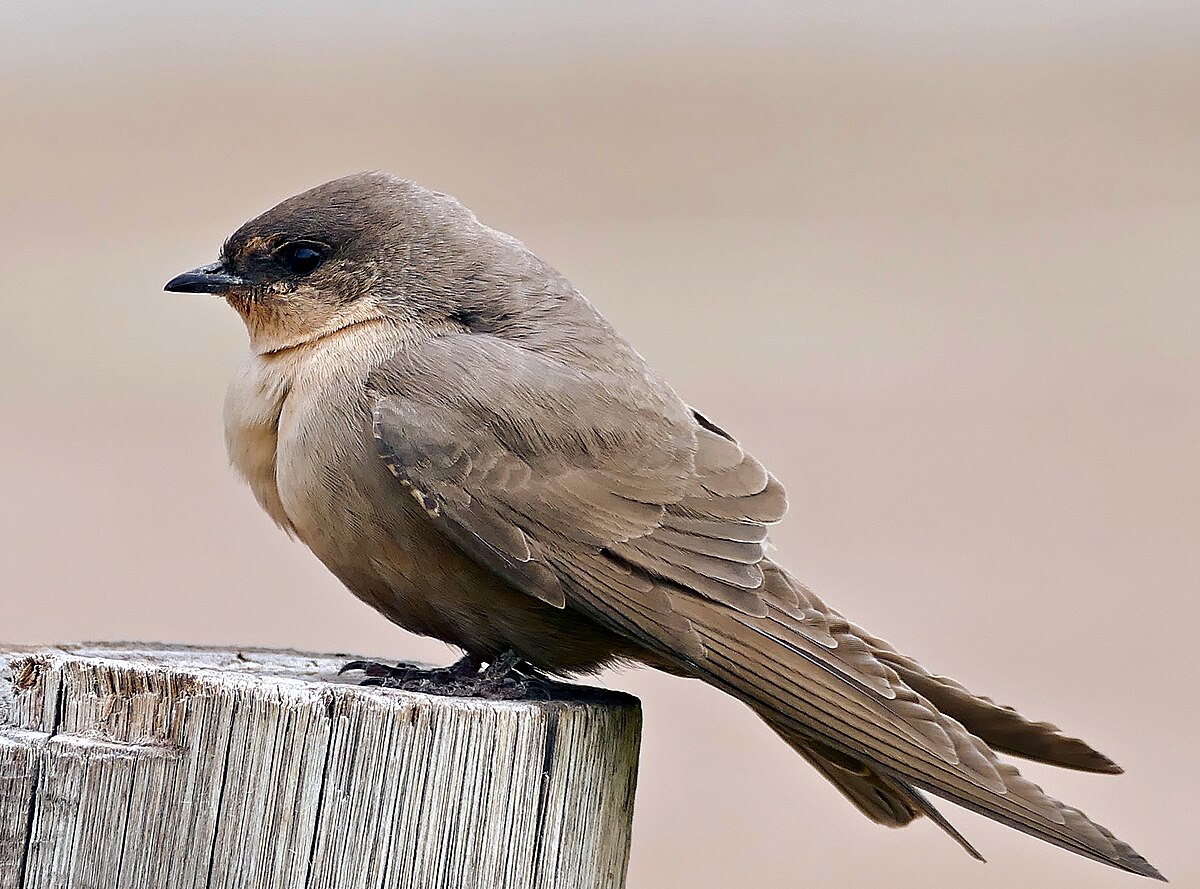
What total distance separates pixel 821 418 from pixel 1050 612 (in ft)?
16.6

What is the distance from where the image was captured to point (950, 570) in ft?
45.6

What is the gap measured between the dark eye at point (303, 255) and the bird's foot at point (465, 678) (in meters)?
1.20

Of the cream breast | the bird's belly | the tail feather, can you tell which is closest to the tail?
the tail feather

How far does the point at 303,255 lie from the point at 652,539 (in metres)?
1.46

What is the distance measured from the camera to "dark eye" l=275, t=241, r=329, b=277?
5.23 metres

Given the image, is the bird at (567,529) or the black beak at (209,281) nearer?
the bird at (567,529)

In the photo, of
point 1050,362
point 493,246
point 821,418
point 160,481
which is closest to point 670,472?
point 493,246

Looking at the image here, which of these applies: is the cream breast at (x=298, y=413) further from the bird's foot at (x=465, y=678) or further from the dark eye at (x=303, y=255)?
the bird's foot at (x=465, y=678)

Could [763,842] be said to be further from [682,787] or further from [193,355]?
[193,355]

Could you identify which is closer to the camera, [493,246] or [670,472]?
[670,472]

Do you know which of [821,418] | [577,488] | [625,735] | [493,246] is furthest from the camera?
[821,418]

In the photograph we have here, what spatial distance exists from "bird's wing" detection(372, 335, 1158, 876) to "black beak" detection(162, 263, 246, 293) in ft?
2.59

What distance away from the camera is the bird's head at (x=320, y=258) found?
5156 mm

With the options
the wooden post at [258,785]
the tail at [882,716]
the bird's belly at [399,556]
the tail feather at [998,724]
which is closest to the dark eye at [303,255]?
the bird's belly at [399,556]
